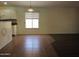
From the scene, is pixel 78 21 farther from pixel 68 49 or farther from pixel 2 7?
pixel 2 7

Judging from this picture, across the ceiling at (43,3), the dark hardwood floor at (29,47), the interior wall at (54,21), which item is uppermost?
the ceiling at (43,3)

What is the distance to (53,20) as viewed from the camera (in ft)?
4.29

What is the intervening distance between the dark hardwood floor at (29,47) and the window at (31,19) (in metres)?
0.11

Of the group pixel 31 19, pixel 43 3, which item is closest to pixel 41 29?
pixel 31 19

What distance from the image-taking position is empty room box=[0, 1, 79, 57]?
1259 millimetres

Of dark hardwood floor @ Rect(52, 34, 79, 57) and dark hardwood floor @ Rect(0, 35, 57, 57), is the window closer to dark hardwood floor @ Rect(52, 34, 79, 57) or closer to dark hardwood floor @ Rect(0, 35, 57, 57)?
dark hardwood floor @ Rect(0, 35, 57, 57)

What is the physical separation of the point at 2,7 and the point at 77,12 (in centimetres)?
72

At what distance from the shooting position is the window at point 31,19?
4.14ft

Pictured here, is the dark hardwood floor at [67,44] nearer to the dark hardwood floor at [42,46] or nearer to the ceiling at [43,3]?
the dark hardwood floor at [42,46]

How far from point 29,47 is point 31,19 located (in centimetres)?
28

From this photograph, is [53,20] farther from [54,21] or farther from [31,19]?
[31,19]

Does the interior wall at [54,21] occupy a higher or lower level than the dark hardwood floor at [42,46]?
higher

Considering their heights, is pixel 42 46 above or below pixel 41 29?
below

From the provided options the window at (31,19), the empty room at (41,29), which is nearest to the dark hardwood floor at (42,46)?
the empty room at (41,29)
